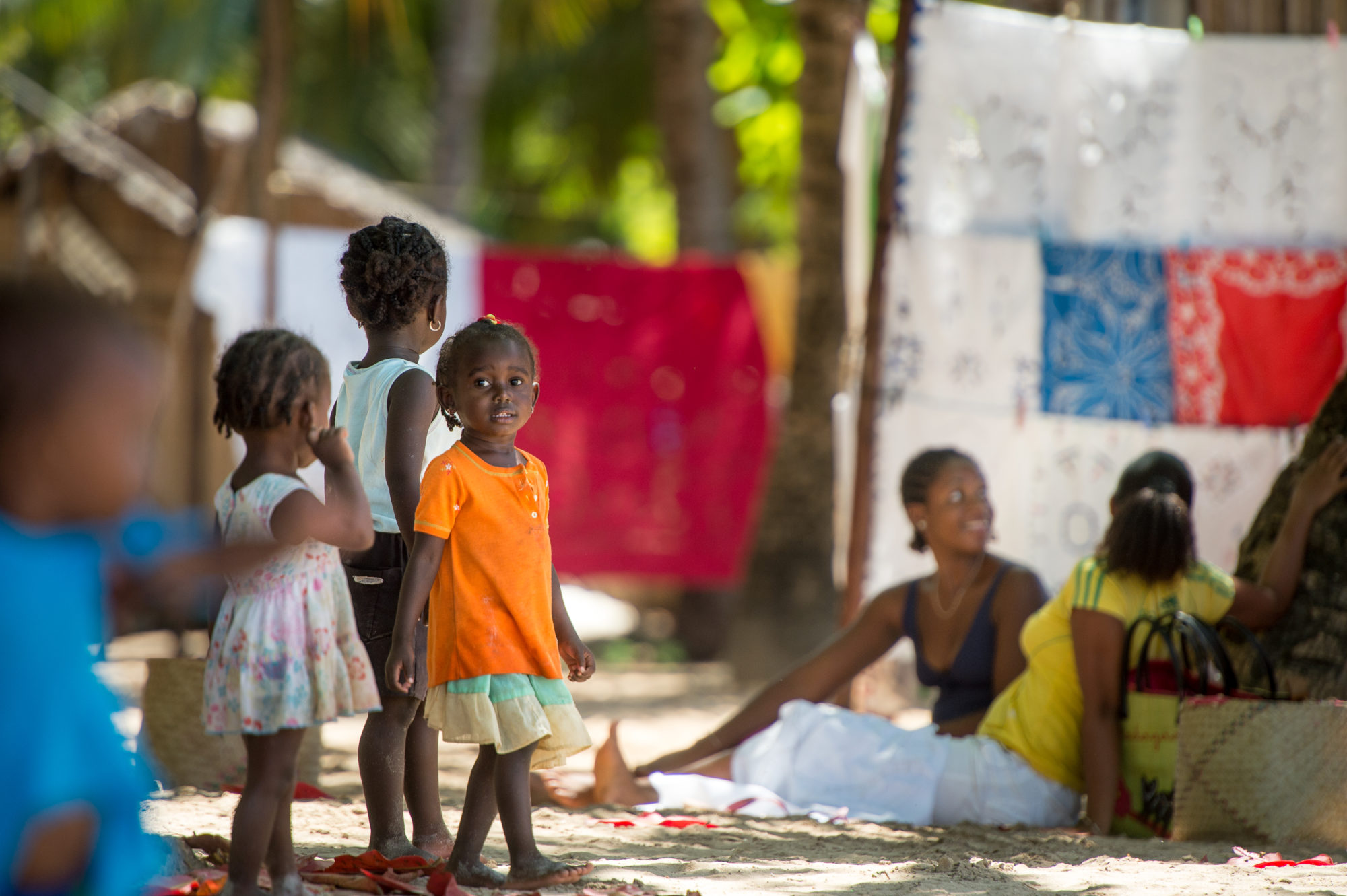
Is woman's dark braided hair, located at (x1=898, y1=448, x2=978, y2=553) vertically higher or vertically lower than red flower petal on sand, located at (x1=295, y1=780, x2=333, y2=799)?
higher

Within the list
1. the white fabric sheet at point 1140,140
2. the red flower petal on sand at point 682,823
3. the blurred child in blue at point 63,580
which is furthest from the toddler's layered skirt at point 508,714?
A: the white fabric sheet at point 1140,140

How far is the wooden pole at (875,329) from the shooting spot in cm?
536

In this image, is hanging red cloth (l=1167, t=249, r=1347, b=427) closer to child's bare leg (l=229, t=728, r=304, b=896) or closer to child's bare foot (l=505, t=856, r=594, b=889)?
child's bare foot (l=505, t=856, r=594, b=889)

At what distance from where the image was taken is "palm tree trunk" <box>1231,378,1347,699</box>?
13.3 ft

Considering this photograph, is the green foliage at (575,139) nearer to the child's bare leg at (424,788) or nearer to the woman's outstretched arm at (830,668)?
the woman's outstretched arm at (830,668)

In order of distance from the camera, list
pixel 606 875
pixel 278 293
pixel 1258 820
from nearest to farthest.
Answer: pixel 606 875 → pixel 1258 820 → pixel 278 293

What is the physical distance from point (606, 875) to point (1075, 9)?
170 inches

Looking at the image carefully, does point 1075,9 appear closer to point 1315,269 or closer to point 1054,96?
point 1054,96

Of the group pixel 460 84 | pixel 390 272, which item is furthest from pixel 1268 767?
pixel 460 84

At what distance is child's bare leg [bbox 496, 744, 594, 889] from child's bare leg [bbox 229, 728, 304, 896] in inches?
19.6

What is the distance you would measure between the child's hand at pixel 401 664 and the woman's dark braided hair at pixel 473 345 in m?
0.54

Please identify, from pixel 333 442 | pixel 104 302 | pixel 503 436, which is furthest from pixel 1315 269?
pixel 104 302

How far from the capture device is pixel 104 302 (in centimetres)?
155

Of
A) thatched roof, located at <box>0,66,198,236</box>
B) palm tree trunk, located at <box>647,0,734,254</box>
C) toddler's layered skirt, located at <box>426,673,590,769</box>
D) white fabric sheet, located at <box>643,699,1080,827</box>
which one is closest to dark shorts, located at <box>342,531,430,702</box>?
toddler's layered skirt, located at <box>426,673,590,769</box>
